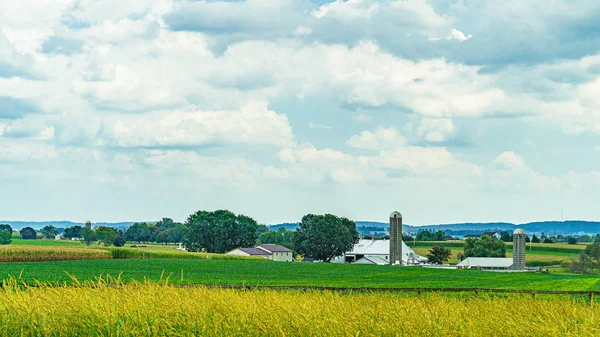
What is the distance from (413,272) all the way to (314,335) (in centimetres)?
5818

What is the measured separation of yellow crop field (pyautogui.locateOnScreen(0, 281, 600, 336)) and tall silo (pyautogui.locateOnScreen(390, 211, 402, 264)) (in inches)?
3238

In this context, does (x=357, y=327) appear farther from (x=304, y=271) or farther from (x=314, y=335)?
(x=304, y=271)

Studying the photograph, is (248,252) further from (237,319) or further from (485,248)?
(237,319)

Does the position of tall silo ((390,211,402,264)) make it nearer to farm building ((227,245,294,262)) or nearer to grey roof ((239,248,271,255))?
farm building ((227,245,294,262))

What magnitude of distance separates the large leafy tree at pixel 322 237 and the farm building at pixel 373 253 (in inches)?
597

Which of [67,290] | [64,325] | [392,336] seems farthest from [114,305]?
[392,336]

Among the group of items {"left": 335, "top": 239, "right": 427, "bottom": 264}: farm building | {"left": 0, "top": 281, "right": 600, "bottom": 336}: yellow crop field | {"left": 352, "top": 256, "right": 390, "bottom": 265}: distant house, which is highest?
{"left": 0, "top": 281, "right": 600, "bottom": 336}: yellow crop field

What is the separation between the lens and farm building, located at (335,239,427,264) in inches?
5541

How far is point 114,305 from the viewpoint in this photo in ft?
36.4

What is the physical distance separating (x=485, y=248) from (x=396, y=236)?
2304 inches

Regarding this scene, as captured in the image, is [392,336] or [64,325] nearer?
[392,336]

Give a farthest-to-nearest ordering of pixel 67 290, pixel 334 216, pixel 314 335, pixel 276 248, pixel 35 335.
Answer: pixel 276 248, pixel 334 216, pixel 67 290, pixel 35 335, pixel 314 335

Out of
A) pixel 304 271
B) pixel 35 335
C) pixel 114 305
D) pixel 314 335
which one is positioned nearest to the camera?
pixel 314 335

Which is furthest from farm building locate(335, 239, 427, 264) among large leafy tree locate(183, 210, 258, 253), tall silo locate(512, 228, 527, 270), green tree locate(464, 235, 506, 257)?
tall silo locate(512, 228, 527, 270)
